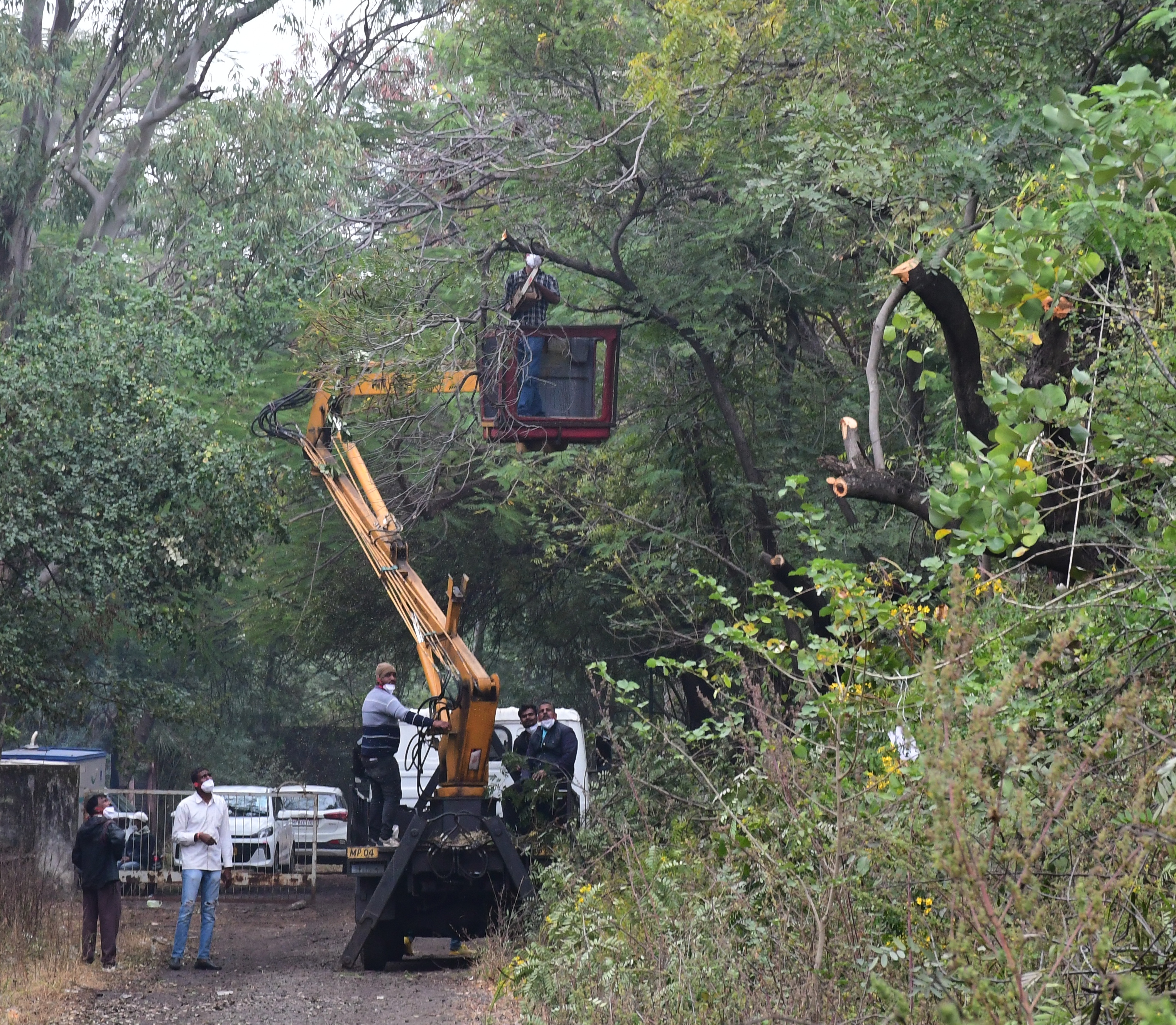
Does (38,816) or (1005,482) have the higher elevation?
(1005,482)

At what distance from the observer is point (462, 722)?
14.4 metres

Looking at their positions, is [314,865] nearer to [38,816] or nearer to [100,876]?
[38,816]

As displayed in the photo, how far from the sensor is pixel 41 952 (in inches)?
522

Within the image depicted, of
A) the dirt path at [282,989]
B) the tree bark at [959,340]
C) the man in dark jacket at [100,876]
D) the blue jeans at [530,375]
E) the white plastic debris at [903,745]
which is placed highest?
the blue jeans at [530,375]

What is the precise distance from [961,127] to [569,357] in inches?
231

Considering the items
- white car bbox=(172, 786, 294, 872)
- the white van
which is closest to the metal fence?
white car bbox=(172, 786, 294, 872)

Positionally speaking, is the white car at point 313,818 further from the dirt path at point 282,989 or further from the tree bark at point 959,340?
the tree bark at point 959,340

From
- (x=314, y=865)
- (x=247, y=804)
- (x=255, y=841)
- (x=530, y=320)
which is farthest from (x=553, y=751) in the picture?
(x=247, y=804)

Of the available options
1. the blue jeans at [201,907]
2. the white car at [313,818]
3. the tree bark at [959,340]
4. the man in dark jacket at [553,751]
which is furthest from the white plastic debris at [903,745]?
the white car at [313,818]

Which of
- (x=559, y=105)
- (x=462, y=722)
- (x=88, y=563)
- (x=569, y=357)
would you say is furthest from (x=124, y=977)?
(x=559, y=105)

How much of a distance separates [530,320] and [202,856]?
20.2 feet

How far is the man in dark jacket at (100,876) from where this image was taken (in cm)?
1380

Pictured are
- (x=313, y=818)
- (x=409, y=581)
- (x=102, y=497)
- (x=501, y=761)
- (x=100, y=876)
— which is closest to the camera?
(x=100, y=876)

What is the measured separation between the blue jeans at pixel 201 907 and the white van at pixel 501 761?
7.79ft
